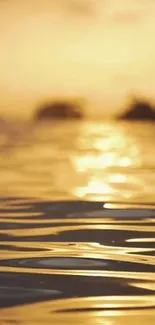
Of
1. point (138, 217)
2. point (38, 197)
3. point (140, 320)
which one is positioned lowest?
point (140, 320)

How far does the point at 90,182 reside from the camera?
1074cm

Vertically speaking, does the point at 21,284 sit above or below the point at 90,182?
below

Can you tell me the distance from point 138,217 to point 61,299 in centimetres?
294

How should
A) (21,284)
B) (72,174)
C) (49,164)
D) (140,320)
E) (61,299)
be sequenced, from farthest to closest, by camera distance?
(49,164)
(72,174)
(21,284)
(61,299)
(140,320)

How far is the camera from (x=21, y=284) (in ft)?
14.3

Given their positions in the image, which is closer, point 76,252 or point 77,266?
point 77,266

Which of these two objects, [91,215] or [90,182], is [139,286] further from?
[90,182]

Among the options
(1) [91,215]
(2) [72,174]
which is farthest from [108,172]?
(1) [91,215]

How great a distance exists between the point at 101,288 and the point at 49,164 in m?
9.35

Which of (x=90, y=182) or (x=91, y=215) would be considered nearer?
(x=91, y=215)

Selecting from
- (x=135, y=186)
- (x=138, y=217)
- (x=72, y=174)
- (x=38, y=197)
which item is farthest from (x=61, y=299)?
(x=72, y=174)

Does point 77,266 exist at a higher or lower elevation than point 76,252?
lower

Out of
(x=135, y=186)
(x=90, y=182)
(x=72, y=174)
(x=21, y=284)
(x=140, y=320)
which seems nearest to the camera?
(x=140, y=320)

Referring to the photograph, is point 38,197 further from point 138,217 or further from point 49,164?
point 49,164
